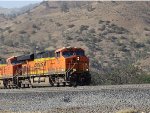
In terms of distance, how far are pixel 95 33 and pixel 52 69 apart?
219 feet

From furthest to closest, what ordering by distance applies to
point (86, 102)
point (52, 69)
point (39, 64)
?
point (39, 64), point (52, 69), point (86, 102)

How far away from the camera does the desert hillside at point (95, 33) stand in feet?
284

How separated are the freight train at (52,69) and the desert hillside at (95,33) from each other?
120 ft

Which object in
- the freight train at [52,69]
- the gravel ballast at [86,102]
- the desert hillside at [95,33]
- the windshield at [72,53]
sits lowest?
the gravel ballast at [86,102]

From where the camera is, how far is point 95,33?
326 ft

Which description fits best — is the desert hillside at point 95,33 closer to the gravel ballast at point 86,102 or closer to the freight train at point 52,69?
the freight train at point 52,69

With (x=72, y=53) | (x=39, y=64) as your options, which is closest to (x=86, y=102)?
(x=72, y=53)

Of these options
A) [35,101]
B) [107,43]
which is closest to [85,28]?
[107,43]

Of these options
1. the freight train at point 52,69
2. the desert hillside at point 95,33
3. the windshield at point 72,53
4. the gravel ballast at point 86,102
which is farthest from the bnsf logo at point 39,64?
the desert hillside at point 95,33

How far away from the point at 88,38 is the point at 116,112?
267ft

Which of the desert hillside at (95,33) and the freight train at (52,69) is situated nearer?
the freight train at (52,69)

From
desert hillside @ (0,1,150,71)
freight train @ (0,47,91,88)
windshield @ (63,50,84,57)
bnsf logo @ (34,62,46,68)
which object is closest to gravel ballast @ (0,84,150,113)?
freight train @ (0,47,91,88)

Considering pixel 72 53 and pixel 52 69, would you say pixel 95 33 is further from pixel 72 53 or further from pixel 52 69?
pixel 72 53

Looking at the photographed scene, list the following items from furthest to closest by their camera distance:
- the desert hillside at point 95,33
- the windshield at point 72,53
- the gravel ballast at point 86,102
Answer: the desert hillside at point 95,33 → the windshield at point 72,53 → the gravel ballast at point 86,102
